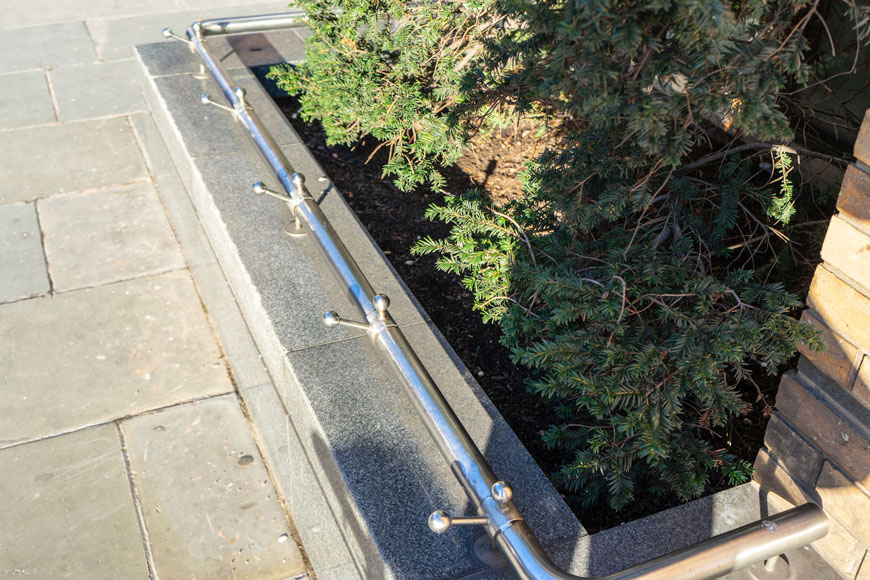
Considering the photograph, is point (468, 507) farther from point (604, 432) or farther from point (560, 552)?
point (604, 432)

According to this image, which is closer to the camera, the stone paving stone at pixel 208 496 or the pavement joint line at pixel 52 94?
the stone paving stone at pixel 208 496


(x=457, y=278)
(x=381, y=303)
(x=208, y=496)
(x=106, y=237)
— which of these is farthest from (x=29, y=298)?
(x=381, y=303)

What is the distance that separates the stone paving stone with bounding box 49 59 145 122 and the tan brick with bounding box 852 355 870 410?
5.43 metres

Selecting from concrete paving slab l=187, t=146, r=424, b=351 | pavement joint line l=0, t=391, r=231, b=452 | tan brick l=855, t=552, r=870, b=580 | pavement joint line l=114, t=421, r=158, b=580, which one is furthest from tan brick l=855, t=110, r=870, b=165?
pavement joint line l=0, t=391, r=231, b=452

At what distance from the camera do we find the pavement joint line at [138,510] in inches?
117

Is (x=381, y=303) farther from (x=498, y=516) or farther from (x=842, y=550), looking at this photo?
(x=842, y=550)

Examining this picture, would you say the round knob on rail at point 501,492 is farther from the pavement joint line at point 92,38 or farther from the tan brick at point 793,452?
the pavement joint line at point 92,38

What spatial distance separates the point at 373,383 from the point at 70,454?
5.31ft

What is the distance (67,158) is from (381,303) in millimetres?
4037

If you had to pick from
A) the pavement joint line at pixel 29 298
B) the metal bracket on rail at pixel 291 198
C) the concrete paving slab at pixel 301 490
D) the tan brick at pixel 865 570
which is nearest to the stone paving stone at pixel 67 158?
the pavement joint line at pixel 29 298

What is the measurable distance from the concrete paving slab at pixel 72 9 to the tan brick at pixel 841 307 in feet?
24.8

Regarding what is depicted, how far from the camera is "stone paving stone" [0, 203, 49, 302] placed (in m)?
4.30

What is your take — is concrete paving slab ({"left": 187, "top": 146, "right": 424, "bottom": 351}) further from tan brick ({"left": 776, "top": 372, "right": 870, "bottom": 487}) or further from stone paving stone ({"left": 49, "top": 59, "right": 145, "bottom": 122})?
stone paving stone ({"left": 49, "top": 59, "right": 145, "bottom": 122})

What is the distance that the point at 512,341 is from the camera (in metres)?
2.85
